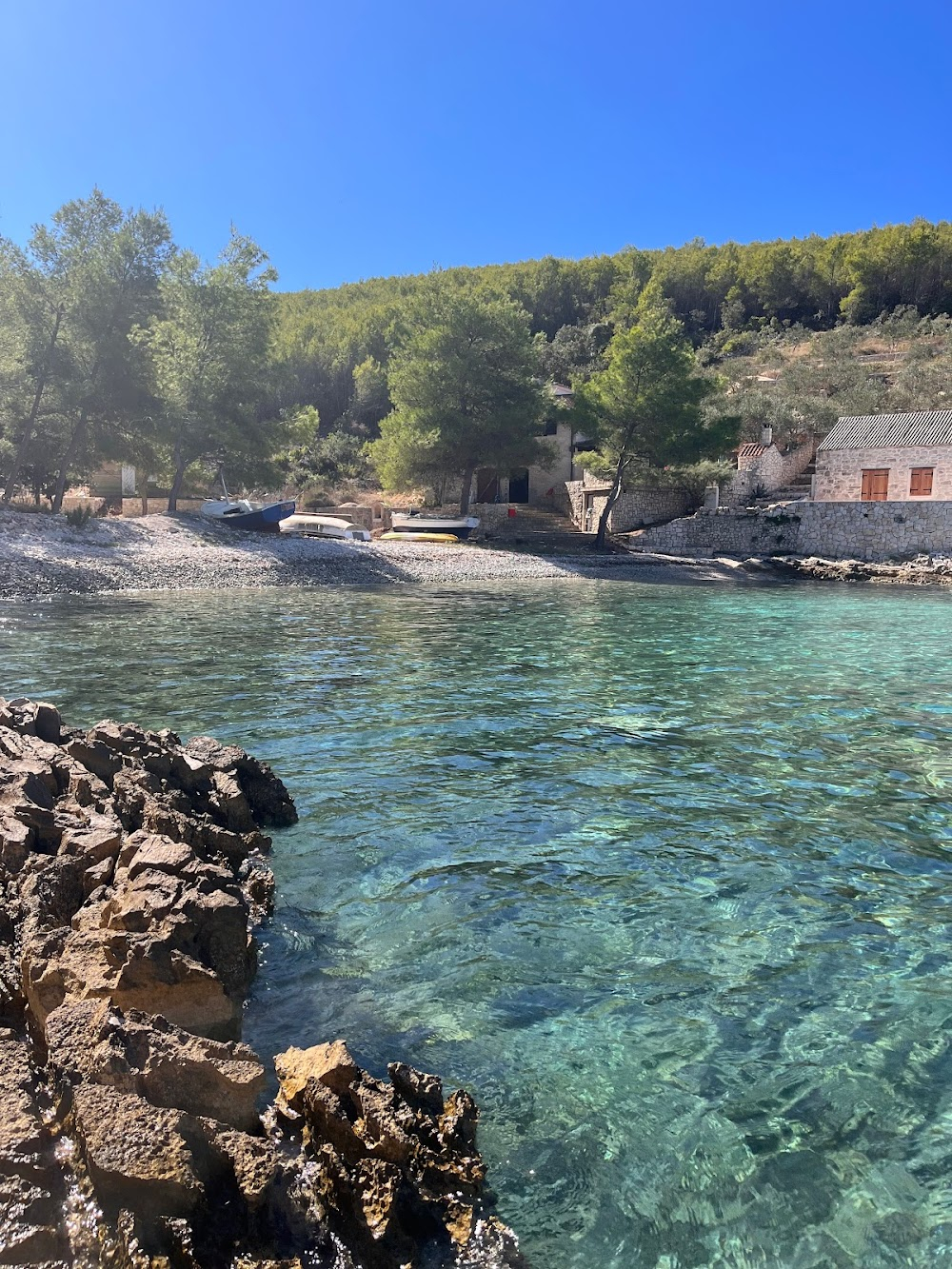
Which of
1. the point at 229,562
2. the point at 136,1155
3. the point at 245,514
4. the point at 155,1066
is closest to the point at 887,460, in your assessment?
the point at 245,514

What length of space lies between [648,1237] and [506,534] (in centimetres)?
4388

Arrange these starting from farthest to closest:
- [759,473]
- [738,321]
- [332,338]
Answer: [738,321] < [332,338] < [759,473]

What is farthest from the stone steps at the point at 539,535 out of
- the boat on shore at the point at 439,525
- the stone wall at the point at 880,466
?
the stone wall at the point at 880,466

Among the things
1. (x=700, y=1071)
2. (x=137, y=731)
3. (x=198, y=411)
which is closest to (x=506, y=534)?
(x=198, y=411)

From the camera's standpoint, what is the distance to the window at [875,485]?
144 feet

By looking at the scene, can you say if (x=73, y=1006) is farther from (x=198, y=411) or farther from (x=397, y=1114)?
(x=198, y=411)

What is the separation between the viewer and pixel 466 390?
4328 cm

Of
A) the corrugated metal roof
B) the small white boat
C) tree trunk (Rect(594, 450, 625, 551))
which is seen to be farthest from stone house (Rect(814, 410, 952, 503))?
the small white boat

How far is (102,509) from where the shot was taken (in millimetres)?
40906

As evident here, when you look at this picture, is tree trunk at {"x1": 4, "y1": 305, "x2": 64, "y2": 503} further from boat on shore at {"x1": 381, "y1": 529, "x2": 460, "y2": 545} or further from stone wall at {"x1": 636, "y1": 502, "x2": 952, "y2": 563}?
stone wall at {"x1": 636, "y1": 502, "x2": 952, "y2": 563}

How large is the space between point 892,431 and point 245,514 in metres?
33.1

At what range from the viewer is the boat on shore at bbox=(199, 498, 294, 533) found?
1485 inches

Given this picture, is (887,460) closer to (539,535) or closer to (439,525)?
(539,535)

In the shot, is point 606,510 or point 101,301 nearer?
point 101,301
